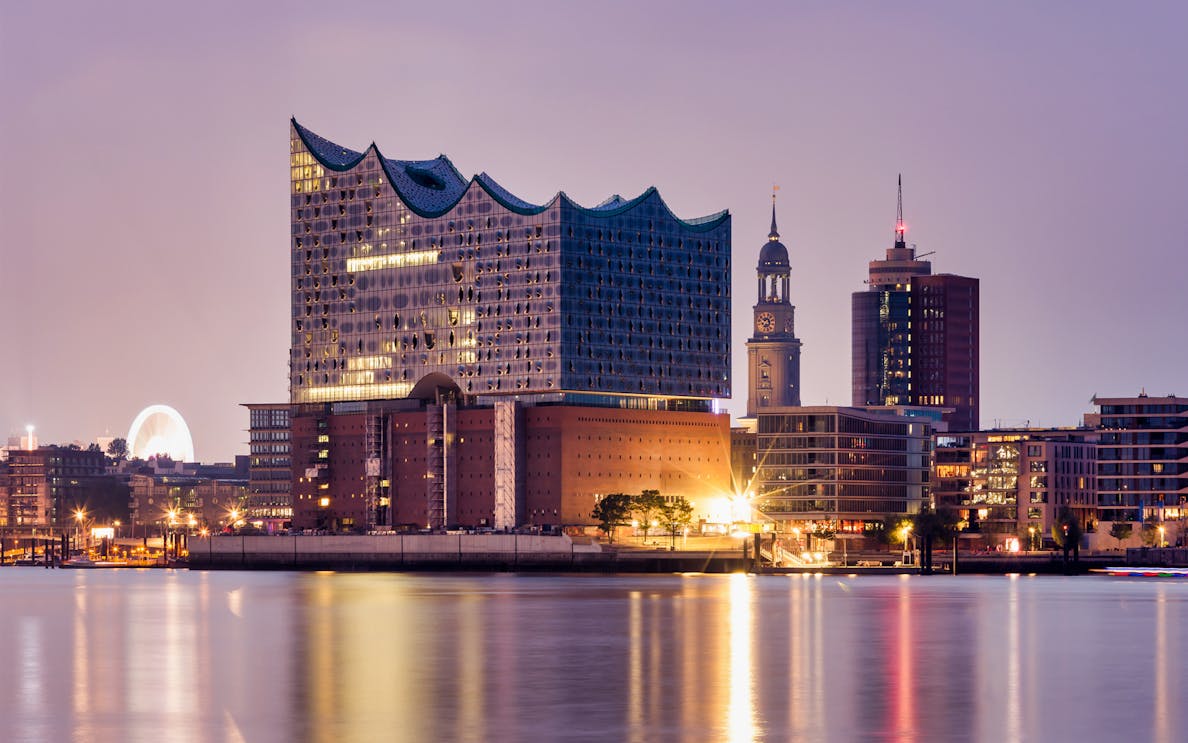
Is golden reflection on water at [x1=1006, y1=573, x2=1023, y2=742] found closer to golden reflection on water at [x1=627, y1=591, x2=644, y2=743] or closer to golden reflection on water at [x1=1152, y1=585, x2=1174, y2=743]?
golden reflection on water at [x1=1152, y1=585, x2=1174, y2=743]

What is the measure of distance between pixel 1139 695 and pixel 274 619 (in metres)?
57.2

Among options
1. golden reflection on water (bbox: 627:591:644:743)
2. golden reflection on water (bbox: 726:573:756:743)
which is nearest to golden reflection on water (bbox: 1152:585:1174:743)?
golden reflection on water (bbox: 726:573:756:743)

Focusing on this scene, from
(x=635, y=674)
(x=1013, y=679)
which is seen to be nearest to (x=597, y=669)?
(x=635, y=674)

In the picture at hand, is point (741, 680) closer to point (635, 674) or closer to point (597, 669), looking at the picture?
point (635, 674)

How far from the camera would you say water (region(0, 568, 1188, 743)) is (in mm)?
56844

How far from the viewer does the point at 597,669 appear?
7519 centimetres

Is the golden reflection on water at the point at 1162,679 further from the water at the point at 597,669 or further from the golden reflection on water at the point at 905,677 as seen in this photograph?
the golden reflection on water at the point at 905,677

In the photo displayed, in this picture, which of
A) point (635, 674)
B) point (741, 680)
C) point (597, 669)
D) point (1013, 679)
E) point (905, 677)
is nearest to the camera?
point (741, 680)

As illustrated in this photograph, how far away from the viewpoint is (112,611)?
127875 millimetres

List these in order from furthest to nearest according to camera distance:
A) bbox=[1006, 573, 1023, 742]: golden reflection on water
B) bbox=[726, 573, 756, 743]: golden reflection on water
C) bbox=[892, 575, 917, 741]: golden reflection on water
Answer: bbox=[1006, 573, 1023, 742]: golden reflection on water < bbox=[892, 575, 917, 741]: golden reflection on water < bbox=[726, 573, 756, 743]: golden reflection on water

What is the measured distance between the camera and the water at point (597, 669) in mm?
56844

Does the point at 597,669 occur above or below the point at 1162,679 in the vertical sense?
above

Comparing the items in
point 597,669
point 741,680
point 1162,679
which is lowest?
point 1162,679

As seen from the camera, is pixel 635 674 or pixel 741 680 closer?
pixel 741 680
